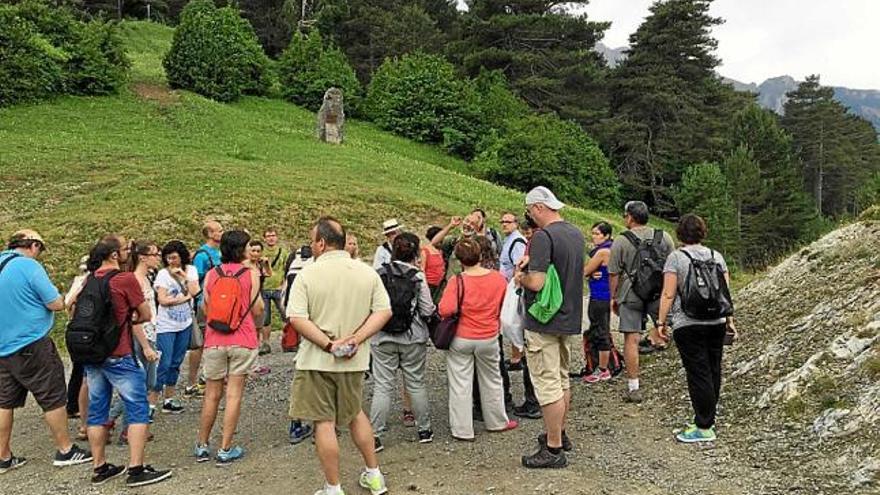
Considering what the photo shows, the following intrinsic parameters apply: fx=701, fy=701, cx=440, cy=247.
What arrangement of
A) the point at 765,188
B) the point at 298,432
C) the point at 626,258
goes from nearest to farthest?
the point at 298,432 → the point at 626,258 → the point at 765,188

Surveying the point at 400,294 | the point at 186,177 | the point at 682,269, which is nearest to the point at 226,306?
the point at 400,294

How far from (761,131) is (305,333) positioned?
158 feet

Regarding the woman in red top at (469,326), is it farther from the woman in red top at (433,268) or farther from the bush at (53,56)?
the bush at (53,56)

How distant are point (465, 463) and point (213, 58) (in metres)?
33.2

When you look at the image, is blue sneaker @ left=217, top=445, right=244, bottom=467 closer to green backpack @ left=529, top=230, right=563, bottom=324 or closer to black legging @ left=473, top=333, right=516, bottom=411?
black legging @ left=473, top=333, right=516, bottom=411

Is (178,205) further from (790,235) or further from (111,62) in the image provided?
(790,235)

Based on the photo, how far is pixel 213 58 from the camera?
1375 inches

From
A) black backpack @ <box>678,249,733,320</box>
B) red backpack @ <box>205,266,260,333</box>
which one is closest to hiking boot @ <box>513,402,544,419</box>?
black backpack @ <box>678,249,733,320</box>

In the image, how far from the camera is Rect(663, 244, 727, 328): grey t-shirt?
5.91 metres

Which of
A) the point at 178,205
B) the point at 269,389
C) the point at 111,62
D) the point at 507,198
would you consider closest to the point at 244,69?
the point at 111,62

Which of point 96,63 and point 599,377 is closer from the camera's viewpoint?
point 599,377

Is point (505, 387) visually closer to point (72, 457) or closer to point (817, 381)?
point (817, 381)

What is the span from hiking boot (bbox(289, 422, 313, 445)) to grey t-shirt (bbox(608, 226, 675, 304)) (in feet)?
11.2

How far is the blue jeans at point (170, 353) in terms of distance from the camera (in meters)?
7.25
